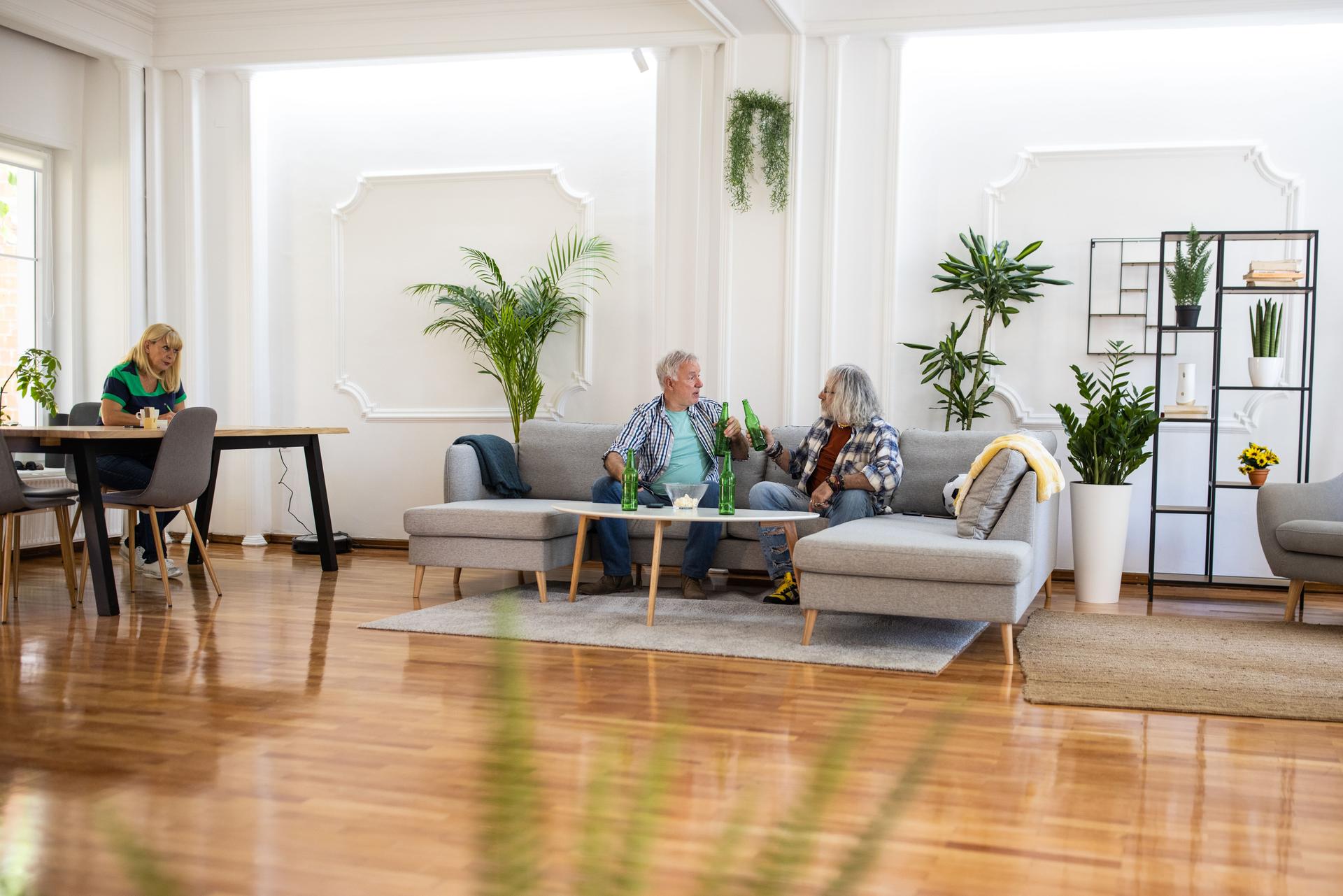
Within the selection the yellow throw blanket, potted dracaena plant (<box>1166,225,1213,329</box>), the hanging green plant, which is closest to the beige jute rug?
the yellow throw blanket

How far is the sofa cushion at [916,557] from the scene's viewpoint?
3.94 m

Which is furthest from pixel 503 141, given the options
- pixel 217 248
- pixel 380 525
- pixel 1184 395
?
A: pixel 1184 395

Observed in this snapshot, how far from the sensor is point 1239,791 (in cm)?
262

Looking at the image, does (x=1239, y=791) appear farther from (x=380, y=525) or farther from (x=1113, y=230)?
(x=380, y=525)

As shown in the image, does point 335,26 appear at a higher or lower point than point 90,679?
higher

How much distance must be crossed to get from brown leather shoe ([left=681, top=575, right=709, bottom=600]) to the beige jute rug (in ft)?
4.63

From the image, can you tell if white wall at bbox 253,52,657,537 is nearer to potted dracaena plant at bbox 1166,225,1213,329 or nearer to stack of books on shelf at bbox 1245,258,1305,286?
potted dracaena plant at bbox 1166,225,1213,329

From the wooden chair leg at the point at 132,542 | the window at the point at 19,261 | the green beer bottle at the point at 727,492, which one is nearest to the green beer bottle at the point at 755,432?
the green beer bottle at the point at 727,492

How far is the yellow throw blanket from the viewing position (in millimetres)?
4316

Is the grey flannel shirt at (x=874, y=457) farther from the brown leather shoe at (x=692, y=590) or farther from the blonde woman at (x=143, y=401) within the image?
the blonde woman at (x=143, y=401)

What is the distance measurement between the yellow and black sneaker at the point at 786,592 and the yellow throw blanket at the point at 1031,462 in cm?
87

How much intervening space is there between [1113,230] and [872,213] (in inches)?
48.3

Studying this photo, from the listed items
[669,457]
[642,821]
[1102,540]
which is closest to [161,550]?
[669,457]

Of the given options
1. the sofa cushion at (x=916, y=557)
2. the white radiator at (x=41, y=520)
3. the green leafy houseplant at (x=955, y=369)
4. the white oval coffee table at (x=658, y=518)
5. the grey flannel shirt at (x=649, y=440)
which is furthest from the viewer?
the white radiator at (x=41, y=520)
